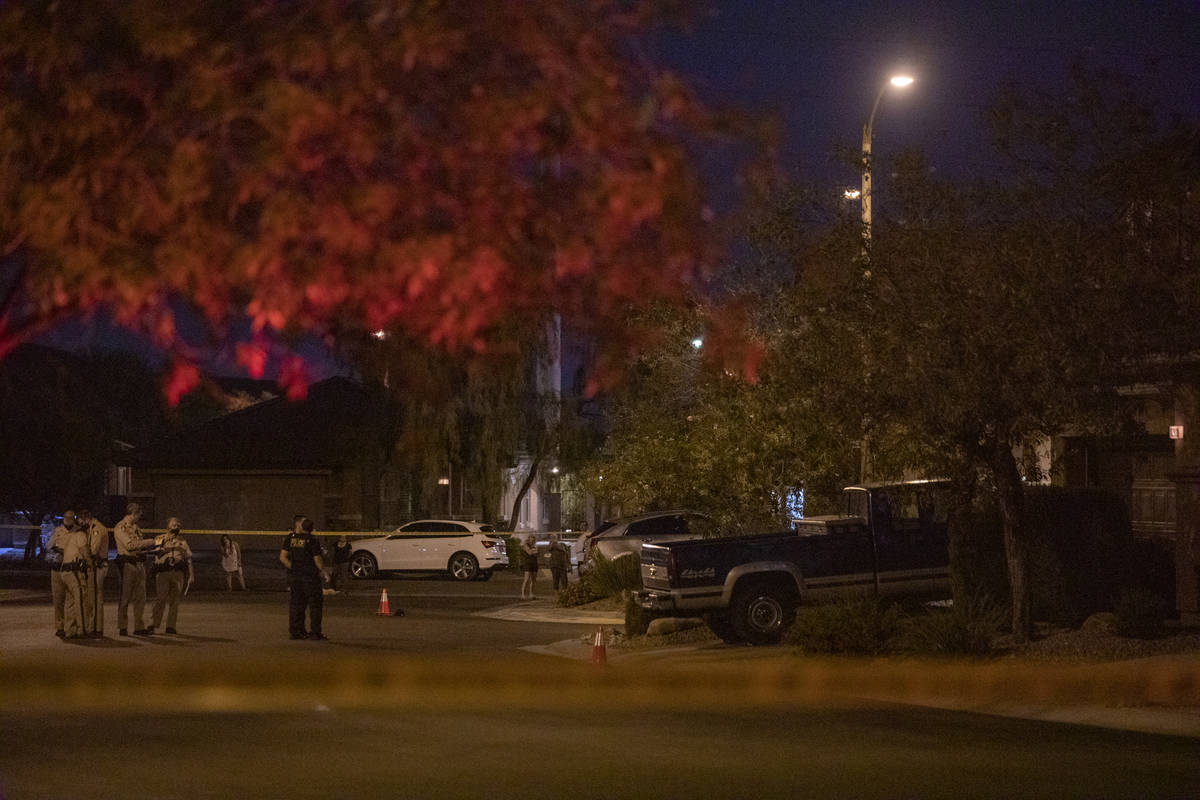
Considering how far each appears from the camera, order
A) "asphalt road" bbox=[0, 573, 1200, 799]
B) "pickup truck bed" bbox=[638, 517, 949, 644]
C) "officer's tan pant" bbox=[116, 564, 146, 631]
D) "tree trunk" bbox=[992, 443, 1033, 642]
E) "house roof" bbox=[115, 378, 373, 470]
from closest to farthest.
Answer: "asphalt road" bbox=[0, 573, 1200, 799], "tree trunk" bbox=[992, 443, 1033, 642], "pickup truck bed" bbox=[638, 517, 949, 644], "officer's tan pant" bbox=[116, 564, 146, 631], "house roof" bbox=[115, 378, 373, 470]

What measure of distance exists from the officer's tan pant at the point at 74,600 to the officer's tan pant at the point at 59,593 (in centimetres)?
4

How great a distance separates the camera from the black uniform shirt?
69.0 feet

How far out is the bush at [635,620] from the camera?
21078 mm

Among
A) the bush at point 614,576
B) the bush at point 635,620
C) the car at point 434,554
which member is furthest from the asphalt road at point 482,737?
the car at point 434,554

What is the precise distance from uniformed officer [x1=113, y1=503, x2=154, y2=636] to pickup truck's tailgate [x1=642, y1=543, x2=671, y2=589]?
22.3 feet

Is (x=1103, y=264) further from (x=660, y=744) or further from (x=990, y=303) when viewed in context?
(x=660, y=744)

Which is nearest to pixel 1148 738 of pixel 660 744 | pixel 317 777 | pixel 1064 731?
pixel 1064 731

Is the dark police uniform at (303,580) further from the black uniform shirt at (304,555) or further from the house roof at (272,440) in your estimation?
the house roof at (272,440)

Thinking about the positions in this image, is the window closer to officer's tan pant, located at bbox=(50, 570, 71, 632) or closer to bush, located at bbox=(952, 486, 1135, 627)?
bush, located at bbox=(952, 486, 1135, 627)

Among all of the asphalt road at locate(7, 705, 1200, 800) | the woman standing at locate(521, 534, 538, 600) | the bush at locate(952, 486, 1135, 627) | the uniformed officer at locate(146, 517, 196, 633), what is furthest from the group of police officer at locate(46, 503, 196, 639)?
the bush at locate(952, 486, 1135, 627)

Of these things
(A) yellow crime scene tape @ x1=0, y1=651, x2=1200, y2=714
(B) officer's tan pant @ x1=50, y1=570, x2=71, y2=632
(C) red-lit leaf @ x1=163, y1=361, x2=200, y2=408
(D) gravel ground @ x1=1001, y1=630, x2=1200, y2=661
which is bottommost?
(A) yellow crime scene tape @ x1=0, y1=651, x2=1200, y2=714

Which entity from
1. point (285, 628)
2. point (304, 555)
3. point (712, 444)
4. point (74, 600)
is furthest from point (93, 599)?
point (712, 444)

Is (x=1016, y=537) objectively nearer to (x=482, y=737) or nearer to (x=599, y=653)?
(x=599, y=653)

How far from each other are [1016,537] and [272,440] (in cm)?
3450
